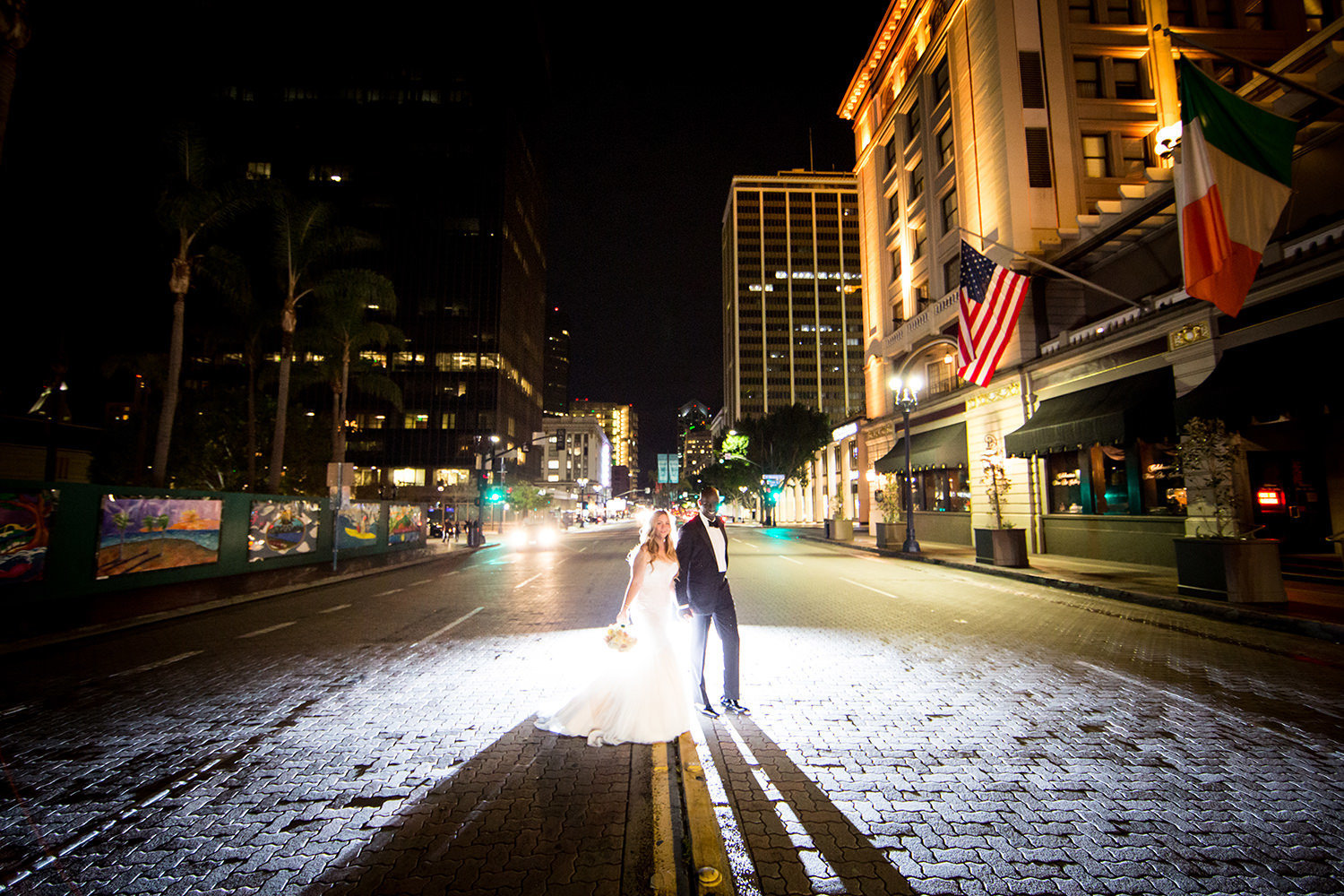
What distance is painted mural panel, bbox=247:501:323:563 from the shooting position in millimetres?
18516

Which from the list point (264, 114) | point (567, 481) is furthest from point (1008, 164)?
point (567, 481)

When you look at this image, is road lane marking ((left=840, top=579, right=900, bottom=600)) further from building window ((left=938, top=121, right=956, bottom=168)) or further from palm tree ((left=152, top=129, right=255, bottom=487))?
building window ((left=938, top=121, right=956, bottom=168))

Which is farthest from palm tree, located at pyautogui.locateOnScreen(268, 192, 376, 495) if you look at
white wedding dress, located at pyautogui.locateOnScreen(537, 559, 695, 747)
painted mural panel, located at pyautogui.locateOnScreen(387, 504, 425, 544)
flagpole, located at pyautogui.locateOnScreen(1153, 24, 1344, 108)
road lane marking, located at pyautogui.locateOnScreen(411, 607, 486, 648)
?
flagpole, located at pyautogui.locateOnScreen(1153, 24, 1344, 108)

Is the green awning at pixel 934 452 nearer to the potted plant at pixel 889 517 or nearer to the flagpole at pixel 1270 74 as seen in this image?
the potted plant at pixel 889 517

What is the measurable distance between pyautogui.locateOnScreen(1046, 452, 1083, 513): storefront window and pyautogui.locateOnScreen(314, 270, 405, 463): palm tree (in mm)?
27691

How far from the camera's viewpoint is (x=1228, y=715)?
16.7 ft

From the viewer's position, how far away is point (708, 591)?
531cm

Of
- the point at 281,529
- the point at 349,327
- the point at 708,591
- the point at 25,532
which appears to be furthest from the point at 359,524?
the point at 708,591

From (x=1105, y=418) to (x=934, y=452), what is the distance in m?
11.4

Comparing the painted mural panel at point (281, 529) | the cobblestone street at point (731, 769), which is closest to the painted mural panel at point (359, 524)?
the painted mural panel at point (281, 529)

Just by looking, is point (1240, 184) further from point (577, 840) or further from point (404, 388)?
point (404, 388)

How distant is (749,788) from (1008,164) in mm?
28576

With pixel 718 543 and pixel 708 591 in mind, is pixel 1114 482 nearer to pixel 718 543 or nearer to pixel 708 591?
pixel 718 543

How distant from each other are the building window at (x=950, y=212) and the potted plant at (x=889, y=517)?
13.7 meters
